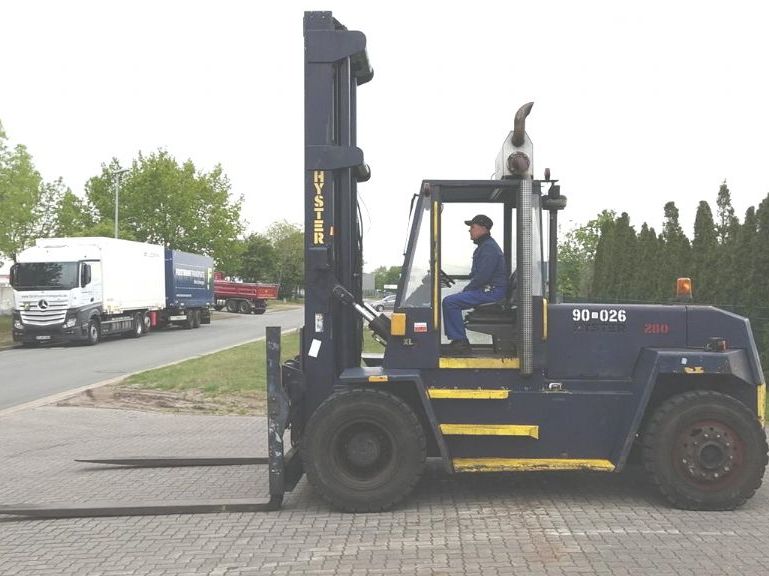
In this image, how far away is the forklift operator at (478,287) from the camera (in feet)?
20.2

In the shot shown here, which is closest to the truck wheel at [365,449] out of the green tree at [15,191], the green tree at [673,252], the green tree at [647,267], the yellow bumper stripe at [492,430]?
the yellow bumper stripe at [492,430]

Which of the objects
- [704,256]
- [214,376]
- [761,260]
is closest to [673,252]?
[704,256]

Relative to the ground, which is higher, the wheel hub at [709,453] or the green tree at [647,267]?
the green tree at [647,267]

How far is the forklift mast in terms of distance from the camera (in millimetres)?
6242

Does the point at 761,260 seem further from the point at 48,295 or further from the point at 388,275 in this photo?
the point at 48,295

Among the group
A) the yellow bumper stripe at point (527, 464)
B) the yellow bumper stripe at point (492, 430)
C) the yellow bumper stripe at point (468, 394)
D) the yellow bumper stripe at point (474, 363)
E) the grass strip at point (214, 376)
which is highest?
the yellow bumper stripe at point (474, 363)

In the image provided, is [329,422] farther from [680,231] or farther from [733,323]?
[680,231]

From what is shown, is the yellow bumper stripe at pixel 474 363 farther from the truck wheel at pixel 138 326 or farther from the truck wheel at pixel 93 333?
the truck wheel at pixel 138 326

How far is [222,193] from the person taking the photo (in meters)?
51.2

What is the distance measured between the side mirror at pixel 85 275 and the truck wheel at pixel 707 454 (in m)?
22.8

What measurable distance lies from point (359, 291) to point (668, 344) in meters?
2.67

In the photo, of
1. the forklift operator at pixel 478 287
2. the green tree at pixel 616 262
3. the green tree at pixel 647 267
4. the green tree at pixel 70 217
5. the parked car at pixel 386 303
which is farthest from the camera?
the green tree at pixel 70 217

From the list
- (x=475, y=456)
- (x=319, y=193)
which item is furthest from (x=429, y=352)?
(x=319, y=193)

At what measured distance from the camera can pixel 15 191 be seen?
3139 cm
